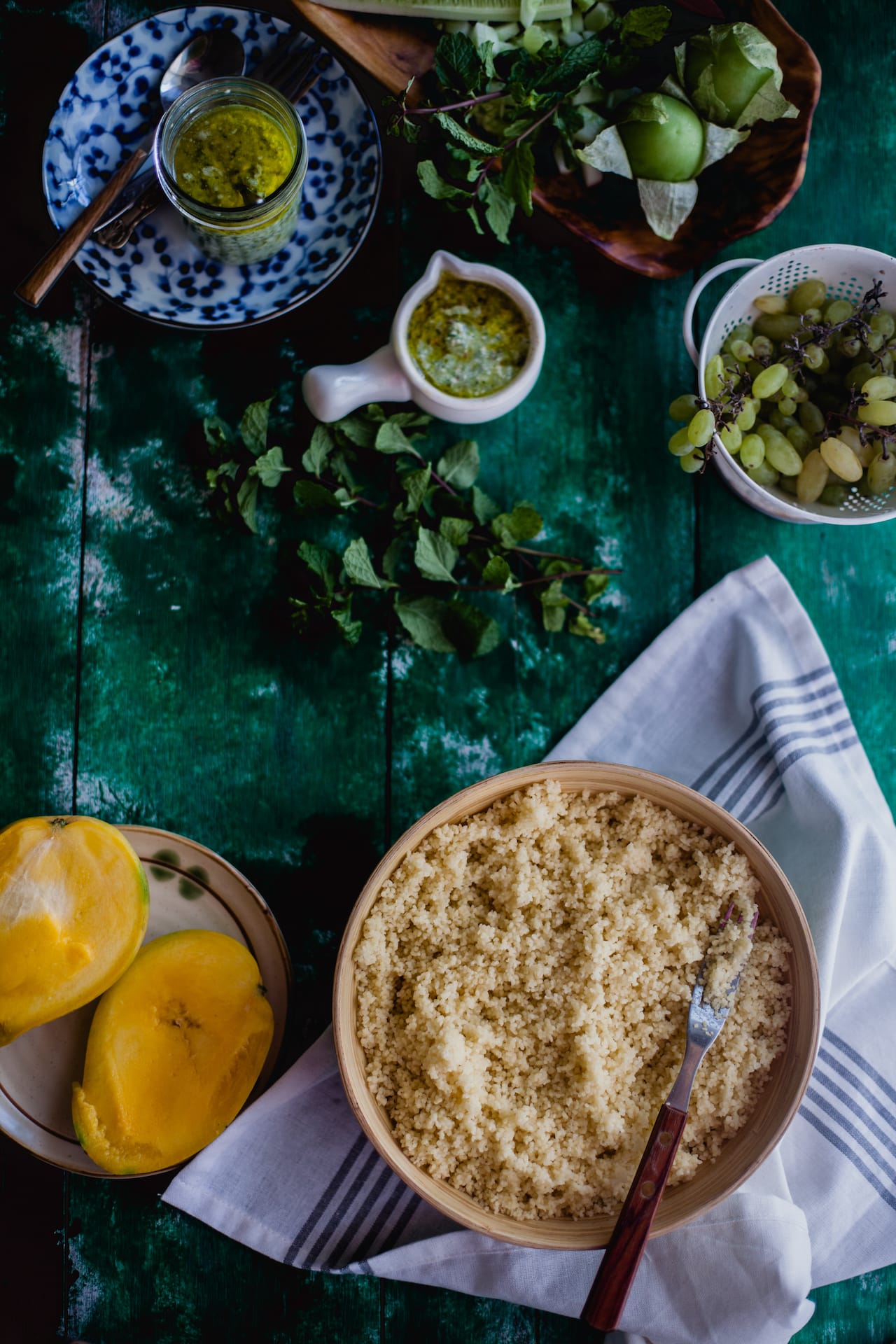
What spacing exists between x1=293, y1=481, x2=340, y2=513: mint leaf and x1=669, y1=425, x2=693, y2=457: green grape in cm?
43

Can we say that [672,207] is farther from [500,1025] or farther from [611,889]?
[500,1025]

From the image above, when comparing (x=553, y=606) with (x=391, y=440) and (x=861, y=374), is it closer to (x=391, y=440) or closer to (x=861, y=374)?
(x=391, y=440)

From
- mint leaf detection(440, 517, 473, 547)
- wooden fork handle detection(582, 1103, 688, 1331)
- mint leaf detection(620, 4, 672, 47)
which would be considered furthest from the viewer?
mint leaf detection(440, 517, 473, 547)

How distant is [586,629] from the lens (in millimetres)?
1316

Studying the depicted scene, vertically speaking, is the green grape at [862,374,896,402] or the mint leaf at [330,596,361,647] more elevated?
the green grape at [862,374,896,402]

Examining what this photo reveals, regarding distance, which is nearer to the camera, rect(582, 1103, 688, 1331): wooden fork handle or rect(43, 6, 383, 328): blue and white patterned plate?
rect(582, 1103, 688, 1331): wooden fork handle

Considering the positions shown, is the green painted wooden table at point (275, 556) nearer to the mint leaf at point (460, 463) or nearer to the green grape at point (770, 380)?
the mint leaf at point (460, 463)

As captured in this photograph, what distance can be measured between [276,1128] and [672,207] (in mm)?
1222

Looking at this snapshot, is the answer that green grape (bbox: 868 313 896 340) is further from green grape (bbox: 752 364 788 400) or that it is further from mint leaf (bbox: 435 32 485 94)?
mint leaf (bbox: 435 32 485 94)

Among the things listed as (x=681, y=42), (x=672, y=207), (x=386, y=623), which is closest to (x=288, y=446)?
(x=386, y=623)

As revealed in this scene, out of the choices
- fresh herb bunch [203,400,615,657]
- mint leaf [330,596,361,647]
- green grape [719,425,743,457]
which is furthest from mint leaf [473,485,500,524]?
green grape [719,425,743,457]

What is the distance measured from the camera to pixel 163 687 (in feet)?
4.32

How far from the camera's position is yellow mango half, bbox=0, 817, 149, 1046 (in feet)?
3.40

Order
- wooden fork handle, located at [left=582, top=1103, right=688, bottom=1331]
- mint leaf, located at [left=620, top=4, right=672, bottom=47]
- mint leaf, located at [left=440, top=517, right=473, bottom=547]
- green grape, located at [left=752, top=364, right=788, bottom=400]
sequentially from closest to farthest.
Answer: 1. wooden fork handle, located at [left=582, top=1103, right=688, bottom=1331]
2. mint leaf, located at [left=620, top=4, right=672, bottom=47]
3. green grape, located at [left=752, top=364, right=788, bottom=400]
4. mint leaf, located at [left=440, top=517, right=473, bottom=547]
